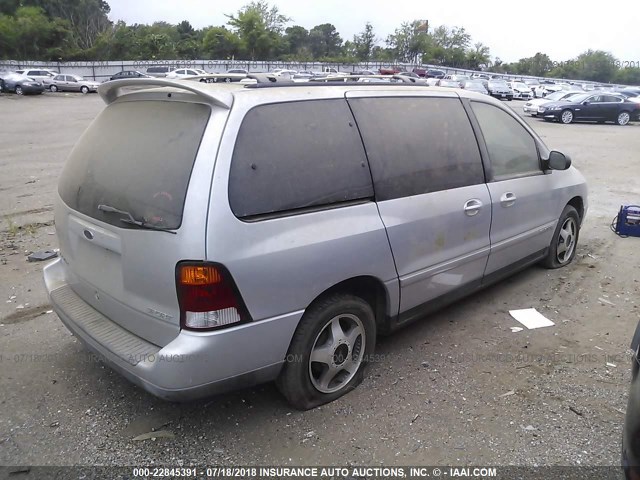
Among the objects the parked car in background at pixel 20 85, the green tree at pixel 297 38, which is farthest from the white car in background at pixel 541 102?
the green tree at pixel 297 38

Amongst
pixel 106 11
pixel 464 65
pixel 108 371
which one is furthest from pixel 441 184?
pixel 106 11

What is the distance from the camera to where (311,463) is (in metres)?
2.57

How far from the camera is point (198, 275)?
2.33 meters

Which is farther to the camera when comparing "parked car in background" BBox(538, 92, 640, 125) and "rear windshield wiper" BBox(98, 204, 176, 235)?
"parked car in background" BBox(538, 92, 640, 125)

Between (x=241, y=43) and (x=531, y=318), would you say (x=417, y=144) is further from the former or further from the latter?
(x=241, y=43)

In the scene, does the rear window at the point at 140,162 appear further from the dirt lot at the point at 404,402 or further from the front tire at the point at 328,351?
the dirt lot at the point at 404,402

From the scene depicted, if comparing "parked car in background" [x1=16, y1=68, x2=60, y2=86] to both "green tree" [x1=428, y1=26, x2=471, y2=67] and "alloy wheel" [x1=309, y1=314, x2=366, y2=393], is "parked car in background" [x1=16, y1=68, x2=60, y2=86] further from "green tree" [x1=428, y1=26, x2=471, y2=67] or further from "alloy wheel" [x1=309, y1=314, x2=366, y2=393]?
"green tree" [x1=428, y1=26, x2=471, y2=67]

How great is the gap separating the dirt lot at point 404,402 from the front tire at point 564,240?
321mm

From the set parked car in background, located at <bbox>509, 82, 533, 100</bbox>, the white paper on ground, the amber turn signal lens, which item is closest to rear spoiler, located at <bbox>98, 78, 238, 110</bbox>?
the amber turn signal lens

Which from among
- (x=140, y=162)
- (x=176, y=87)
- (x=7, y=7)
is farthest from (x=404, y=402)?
(x=7, y=7)

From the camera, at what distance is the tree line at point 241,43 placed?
60688mm

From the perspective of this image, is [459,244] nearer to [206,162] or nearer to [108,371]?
[206,162]

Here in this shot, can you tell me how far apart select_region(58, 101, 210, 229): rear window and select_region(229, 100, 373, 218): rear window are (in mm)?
258

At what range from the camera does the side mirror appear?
14.6 ft
